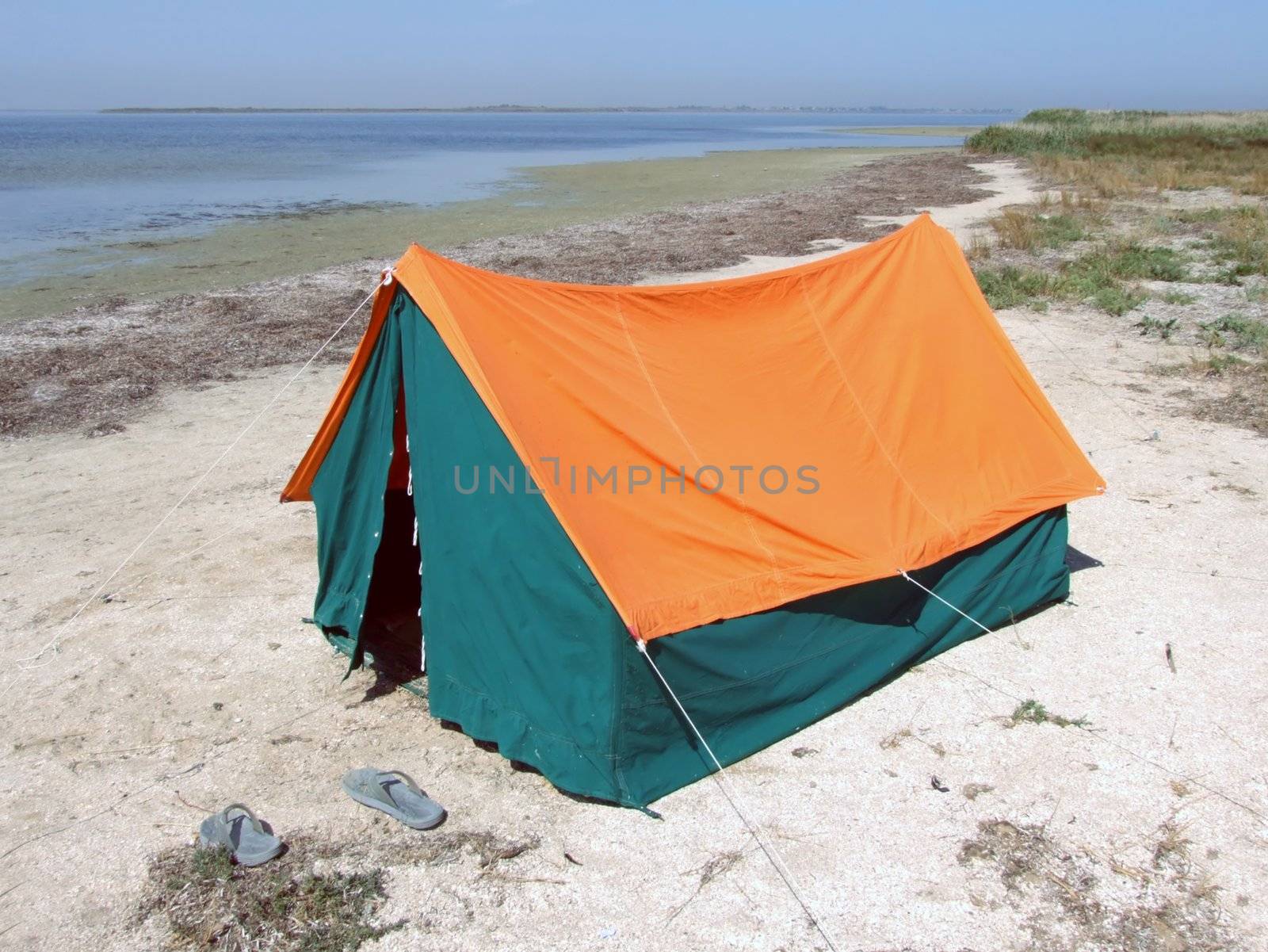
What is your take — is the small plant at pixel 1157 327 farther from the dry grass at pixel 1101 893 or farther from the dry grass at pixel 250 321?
the dry grass at pixel 1101 893

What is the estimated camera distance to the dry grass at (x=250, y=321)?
10422 millimetres

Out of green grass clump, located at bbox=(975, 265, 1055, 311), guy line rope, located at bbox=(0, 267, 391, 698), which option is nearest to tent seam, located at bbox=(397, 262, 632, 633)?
guy line rope, located at bbox=(0, 267, 391, 698)

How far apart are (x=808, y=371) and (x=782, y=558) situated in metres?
1.32

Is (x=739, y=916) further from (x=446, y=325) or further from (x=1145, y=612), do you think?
(x=1145, y=612)

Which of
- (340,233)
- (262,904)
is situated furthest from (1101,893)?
(340,233)

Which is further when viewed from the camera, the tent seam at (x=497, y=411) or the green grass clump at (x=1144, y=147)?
the green grass clump at (x=1144, y=147)

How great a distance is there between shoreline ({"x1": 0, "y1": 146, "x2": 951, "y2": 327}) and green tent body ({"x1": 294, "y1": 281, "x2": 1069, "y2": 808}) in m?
11.7

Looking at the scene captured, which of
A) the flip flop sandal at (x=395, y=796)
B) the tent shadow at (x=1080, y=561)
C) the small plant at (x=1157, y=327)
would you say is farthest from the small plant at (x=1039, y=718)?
the small plant at (x=1157, y=327)

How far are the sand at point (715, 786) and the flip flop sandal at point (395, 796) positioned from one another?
7cm

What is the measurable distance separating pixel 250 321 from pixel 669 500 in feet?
34.5

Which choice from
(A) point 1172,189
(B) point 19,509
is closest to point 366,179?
(A) point 1172,189

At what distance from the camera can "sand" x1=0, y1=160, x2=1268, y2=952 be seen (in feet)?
12.3

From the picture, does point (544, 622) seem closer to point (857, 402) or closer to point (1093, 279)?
point (857, 402)

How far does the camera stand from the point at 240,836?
4.08 meters
